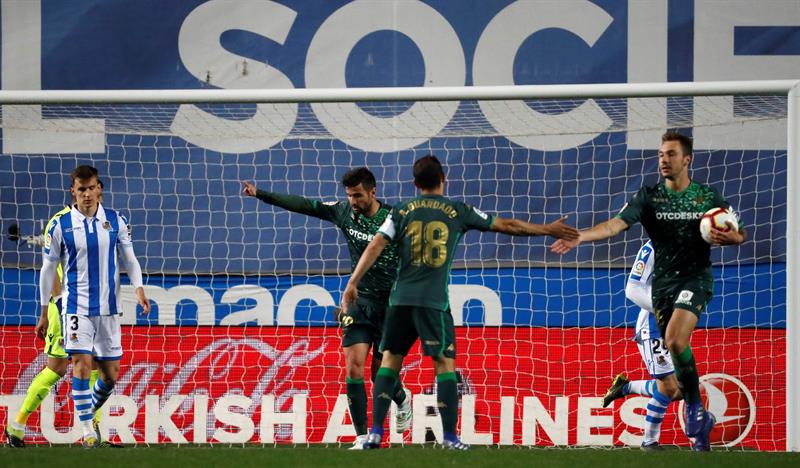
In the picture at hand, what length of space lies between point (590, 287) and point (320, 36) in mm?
3272

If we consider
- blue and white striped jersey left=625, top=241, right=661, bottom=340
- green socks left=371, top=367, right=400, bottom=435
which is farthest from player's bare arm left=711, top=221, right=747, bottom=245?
green socks left=371, top=367, right=400, bottom=435

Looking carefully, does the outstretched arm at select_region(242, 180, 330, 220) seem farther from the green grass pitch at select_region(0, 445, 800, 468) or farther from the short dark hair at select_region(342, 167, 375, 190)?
the green grass pitch at select_region(0, 445, 800, 468)

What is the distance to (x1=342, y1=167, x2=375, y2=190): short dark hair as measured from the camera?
22.8 ft

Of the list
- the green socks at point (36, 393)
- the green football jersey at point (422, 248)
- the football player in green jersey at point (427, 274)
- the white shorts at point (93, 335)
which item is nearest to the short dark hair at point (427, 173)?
the football player in green jersey at point (427, 274)

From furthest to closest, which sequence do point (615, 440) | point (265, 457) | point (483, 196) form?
point (483, 196)
point (615, 440)
point (265, 457)

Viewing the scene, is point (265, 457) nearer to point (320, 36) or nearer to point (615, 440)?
point (615, 440)

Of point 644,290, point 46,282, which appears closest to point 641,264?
point 644,290

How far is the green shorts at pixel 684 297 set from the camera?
640 cm

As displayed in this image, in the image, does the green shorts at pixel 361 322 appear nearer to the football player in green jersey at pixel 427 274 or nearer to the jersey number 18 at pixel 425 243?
the football player in green jersey at pixel 427 274

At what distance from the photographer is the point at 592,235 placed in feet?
20.7

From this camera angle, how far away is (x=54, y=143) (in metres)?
9.69

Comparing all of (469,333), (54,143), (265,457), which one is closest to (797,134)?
(469,333)

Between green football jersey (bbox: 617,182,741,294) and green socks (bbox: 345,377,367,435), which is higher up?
green football jersey (bbox: 617,182,741,294)

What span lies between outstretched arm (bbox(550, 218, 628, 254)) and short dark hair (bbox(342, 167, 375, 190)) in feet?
4.46
